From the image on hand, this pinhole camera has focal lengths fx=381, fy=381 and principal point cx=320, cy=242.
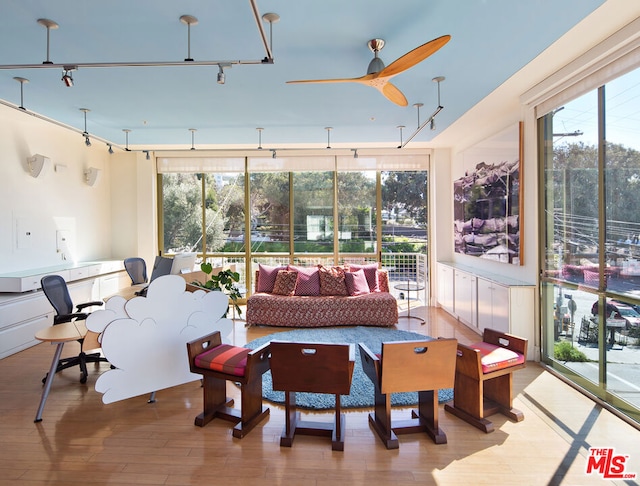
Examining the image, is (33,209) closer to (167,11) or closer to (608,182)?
(167,11)

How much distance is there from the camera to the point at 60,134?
609 centimetres

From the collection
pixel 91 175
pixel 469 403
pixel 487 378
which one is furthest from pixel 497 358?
pixel 91 175

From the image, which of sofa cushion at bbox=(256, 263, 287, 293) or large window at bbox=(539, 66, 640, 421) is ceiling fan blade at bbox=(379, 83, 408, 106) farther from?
sofa cushion at bbox=(256, 263, 287, 293)

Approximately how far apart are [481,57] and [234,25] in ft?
6.85

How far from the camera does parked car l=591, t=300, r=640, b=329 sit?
9.51 feet

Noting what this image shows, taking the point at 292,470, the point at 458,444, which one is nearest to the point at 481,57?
the point at 458,444

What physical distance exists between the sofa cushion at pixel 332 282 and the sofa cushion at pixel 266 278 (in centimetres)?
73

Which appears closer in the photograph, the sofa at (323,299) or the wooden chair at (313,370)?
the wooden chair at (313,370)

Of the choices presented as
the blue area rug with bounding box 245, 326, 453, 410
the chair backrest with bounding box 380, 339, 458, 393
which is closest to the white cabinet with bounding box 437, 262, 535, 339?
the blue area rug with bounding box 245, 326, 453, 410

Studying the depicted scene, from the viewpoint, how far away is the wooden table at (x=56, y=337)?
3.04 m

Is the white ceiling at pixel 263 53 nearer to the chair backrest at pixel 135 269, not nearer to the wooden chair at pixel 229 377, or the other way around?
the chair backrest at pixel 135 269

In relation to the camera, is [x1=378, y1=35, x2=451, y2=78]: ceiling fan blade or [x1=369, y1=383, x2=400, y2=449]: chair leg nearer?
[x1=378, y1=35, x2=451, y2=78]: ceiling fan blade

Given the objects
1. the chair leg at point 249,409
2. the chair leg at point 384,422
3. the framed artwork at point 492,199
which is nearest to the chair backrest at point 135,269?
the chair leg at point 249,409

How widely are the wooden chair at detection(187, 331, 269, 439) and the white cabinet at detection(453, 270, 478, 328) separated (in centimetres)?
336
